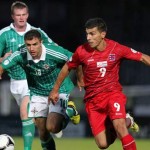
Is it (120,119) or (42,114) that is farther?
(42,114)

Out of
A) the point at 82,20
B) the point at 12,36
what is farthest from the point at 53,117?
the point at 82,20

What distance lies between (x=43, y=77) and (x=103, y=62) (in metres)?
0.98

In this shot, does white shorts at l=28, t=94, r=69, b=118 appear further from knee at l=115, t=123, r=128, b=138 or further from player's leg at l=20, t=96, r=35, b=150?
knee at l=115, t=123, r=128, b=138

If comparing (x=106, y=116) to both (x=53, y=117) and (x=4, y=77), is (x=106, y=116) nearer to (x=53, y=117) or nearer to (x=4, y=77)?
(x=53, y=117)

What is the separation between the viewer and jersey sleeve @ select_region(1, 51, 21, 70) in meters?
11.7

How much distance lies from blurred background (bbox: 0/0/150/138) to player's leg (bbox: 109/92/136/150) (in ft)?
20.8

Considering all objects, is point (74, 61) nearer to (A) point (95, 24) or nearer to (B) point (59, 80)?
(B) point (59, 80)

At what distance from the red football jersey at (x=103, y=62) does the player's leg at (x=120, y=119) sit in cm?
14

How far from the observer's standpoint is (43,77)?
1178 centimetres

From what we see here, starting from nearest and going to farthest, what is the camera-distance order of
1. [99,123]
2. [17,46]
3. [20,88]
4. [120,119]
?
[120,119], [99,123], [17,46], [20,88]

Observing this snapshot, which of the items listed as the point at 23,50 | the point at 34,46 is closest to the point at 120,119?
the point at 34,46

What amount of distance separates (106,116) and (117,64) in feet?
2.13

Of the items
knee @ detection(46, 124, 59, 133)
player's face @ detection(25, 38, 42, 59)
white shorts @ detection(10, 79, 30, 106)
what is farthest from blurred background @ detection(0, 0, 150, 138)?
player's face @ detection(25, 38, 42, 59)

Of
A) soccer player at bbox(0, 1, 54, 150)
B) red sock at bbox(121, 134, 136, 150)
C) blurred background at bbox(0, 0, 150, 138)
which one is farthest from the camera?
blurred background at bbox(0, 0, 150, 138)
